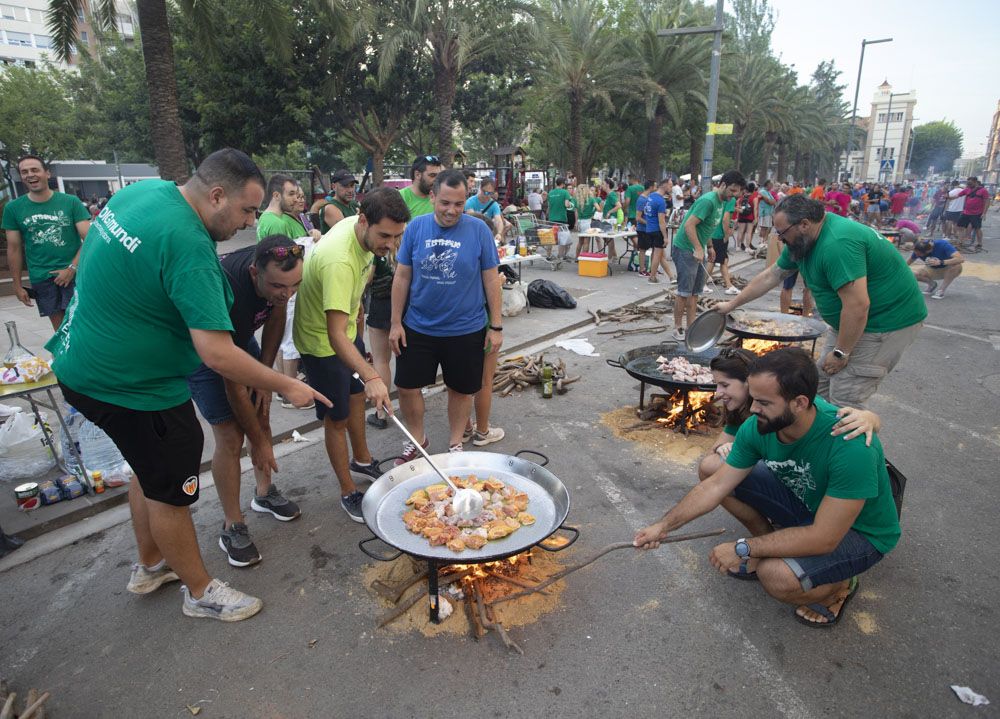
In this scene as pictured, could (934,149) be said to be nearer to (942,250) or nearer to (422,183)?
(942,250)

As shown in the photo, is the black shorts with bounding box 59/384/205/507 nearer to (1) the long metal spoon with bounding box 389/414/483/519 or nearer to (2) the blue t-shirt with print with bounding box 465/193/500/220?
(1) the long metal spoon with bounding box 389/414/483/519

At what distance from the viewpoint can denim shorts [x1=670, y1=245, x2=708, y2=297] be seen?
708 cm

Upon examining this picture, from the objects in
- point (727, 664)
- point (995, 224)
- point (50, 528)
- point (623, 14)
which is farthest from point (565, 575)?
point (995, 224)

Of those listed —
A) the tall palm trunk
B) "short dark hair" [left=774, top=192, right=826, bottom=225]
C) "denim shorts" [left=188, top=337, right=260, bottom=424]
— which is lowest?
"denim shorts" [left=188, top=337, right=260, bottom=424]

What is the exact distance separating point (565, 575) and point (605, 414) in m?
2.56

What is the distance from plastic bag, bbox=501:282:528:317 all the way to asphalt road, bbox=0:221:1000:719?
537 centimetres

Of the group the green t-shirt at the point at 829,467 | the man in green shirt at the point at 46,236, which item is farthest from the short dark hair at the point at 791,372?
the man in green shirt at the point at 46,236

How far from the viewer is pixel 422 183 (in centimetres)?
556

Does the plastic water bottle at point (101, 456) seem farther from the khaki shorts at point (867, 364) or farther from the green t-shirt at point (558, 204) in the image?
the green t-shirt at point (558, 204)

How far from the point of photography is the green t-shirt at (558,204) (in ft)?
47.4

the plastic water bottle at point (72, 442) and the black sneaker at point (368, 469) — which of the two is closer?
the plastic water bottle at point (72, 442)

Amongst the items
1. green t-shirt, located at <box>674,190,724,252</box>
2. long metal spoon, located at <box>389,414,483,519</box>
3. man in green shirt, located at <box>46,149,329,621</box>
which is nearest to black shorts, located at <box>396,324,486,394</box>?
long metal spoon, located at <box>389,414,483,519</box>

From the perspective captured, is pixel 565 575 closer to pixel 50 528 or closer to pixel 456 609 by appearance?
pixel 456 609

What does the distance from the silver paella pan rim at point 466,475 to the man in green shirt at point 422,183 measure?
9.69 feet
